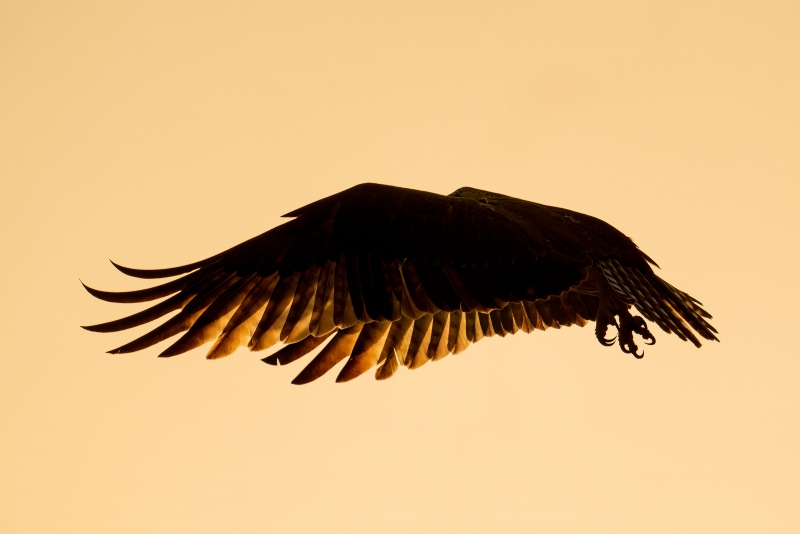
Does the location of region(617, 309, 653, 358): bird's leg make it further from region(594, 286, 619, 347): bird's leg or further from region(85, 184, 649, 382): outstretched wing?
region(85, 184, 649, 382): outstretched wing

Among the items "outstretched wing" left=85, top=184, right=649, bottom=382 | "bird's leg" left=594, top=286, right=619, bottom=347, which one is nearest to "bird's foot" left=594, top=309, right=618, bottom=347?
"bird's leg" left=594, top=286, right=619, bottom=347

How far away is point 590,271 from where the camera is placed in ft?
16.6

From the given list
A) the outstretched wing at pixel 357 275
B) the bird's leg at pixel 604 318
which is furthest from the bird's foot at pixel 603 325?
the outstretched wing at pixel 357 275

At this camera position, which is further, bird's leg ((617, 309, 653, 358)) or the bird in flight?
bird's leg ((617, 309, 653, 358))

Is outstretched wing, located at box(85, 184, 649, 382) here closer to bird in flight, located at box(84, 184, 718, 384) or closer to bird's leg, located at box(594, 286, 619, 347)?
bird in flight, located at box(84, 184, 718, 384)

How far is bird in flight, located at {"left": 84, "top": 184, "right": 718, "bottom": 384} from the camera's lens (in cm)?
456

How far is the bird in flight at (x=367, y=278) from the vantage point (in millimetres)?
4559

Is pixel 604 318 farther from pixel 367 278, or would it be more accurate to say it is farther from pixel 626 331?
pixel 367 278

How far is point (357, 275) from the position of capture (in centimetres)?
464

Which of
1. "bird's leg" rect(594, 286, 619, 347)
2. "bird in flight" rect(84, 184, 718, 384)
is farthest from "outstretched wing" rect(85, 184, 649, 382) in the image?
"bird's leg" rect(594, 286, 619, 347)

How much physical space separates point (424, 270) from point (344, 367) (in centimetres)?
65

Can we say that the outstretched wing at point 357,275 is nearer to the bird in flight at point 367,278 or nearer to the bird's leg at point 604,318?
the bird in flight at point 367,278

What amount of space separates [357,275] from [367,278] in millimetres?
53

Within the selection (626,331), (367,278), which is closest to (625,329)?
(626,331)
